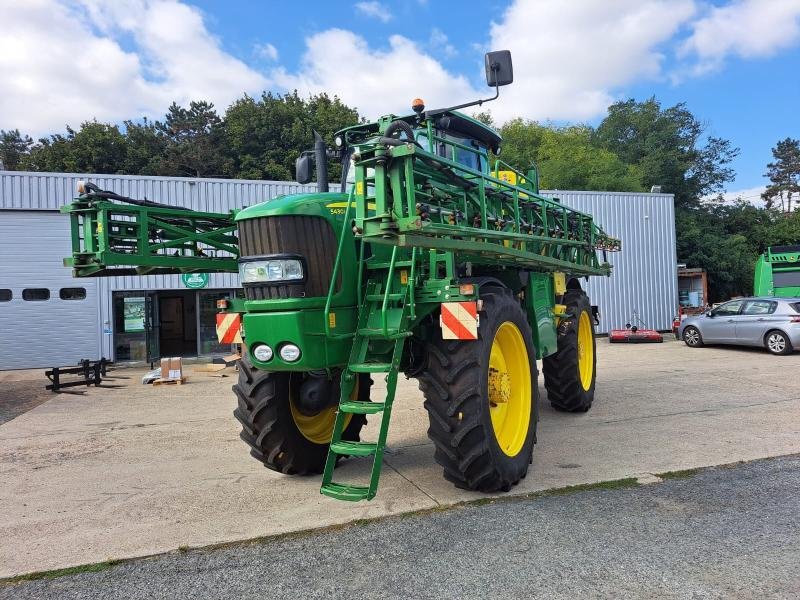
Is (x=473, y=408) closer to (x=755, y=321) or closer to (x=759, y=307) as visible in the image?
(x=755, y=321)

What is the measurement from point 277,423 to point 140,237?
2034 millimetres

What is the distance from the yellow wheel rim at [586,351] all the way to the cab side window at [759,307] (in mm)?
8192

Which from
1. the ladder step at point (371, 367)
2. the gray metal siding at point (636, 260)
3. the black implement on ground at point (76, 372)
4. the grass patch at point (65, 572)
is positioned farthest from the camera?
the gray metal siding at point (636, 260)

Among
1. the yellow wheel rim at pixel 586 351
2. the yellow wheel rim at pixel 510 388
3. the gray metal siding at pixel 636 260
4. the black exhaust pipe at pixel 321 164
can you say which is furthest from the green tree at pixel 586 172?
the yellow wheel rim at pixel 510 388

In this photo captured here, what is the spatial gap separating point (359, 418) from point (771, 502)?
3.36 metres

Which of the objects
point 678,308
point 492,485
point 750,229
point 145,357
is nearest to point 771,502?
point 492,485

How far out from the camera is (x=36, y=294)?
51.8ft

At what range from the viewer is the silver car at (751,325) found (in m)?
13.8

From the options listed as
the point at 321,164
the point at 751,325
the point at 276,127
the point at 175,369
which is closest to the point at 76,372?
the point at 175,369

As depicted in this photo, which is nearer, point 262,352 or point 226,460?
point 262,352

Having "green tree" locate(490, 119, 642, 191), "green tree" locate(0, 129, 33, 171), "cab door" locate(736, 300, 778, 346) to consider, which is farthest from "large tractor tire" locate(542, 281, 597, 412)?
"green tree" locate(0, 129, 33, 171)

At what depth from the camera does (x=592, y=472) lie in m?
5.15

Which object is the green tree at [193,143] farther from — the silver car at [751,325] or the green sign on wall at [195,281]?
the silver car at [751,325]

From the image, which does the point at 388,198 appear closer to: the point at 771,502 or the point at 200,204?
the point at 771,502
